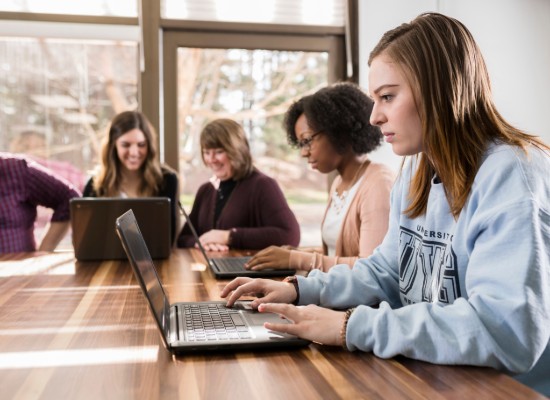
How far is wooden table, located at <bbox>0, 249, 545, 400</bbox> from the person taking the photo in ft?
2.65

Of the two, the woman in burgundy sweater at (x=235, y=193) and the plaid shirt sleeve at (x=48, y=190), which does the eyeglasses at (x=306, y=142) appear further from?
the plaid shirt sleeve at (x=48, y=190)

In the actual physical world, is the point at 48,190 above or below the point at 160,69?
below

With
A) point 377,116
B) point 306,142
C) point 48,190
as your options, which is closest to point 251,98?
point 48,190

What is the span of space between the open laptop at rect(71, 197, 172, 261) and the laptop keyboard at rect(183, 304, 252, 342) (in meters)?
0.79

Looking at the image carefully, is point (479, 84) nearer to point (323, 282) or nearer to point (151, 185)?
point (323, 282)

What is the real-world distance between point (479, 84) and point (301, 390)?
2.04ft

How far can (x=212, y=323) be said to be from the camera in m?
1.10

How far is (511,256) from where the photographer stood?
0.90 m

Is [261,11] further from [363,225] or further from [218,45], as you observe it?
[363,225]

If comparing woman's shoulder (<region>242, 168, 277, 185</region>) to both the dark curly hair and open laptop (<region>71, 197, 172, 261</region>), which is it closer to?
the dark curly hair

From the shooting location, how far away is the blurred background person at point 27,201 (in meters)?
2.77

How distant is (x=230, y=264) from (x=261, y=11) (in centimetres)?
198

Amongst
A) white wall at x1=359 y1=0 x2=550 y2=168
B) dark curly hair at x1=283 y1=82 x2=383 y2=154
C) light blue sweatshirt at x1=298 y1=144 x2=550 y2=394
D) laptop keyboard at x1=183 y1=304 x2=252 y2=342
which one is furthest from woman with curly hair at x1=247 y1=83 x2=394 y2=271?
white wall at x1=359 y1=0 x2=550 y2=168

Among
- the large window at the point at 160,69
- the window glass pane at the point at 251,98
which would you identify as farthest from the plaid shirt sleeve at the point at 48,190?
the window glass pane at the point at 251,98
